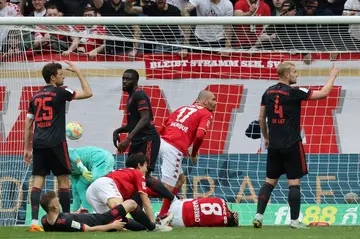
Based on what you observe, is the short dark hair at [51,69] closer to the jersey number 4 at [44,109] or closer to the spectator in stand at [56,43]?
the jersey number 4 at [44,109]

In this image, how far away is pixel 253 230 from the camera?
11781 millimetres

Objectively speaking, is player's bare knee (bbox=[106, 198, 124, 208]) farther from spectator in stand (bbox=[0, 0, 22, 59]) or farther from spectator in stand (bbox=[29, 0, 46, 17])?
spectator in stand (bbox=[29, 0, 46, 17])

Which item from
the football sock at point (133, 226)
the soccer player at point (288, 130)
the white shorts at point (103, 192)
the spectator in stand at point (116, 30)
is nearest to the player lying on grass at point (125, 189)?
the white shorts at point (103, 192)

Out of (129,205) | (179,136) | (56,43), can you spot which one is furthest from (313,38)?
(129,205)

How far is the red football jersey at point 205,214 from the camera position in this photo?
42.0ft

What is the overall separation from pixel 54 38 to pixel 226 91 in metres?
2.72

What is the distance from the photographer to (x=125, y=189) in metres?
12.1

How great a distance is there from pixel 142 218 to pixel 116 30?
3843mm

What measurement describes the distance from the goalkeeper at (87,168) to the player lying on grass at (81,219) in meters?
2.69

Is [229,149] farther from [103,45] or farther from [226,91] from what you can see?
[103,45]

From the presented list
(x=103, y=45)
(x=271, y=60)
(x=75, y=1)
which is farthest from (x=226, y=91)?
(x=75, y=1)

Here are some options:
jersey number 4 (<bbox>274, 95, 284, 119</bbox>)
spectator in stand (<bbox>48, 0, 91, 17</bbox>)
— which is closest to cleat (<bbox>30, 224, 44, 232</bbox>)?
jersey number 4 (<bbox>274, 95, 284, 119</bbox>)

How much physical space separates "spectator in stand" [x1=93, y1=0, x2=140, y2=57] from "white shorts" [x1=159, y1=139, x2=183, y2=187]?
176cm

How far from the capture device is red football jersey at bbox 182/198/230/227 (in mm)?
12812
